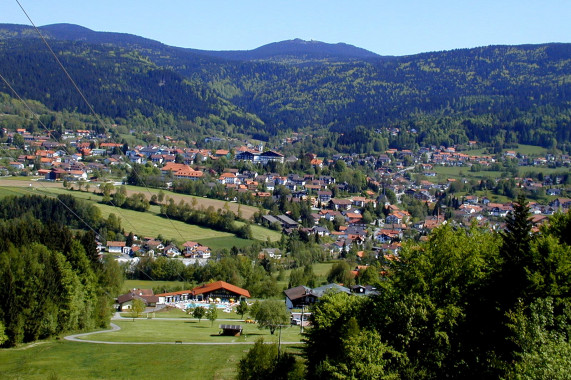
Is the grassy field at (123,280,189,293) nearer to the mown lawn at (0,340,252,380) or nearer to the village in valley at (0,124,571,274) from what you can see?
the village in valley at (0,124,571,274)

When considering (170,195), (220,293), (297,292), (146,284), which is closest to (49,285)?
(297,292)

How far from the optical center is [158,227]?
2837 inches

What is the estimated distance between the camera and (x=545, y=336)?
14.8 metres

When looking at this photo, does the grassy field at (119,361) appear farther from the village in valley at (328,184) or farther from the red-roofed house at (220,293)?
the village in valley at (328,184)

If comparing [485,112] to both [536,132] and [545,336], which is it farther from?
[545,336]

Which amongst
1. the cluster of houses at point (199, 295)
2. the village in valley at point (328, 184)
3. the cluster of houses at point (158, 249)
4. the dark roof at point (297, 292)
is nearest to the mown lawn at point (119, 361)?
the dark roof at point (297, 292)

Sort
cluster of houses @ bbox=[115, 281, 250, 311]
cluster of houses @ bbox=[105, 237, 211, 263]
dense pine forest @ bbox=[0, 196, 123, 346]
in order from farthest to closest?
cluster of houses @ bbox=[105, 237, 211, 263]
cluster of houses @ bbox=[115, 281, 250, 311]
dense pine forest @ bbox=[0, 196, 123, 346]

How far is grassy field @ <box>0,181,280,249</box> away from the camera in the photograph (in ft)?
228

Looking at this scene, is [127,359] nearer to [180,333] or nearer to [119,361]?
[119,361]

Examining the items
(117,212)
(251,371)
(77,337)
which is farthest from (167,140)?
(251,371)

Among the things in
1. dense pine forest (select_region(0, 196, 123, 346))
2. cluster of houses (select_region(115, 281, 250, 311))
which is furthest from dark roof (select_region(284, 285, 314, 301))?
dense pine forest (select_region(0, 196, 123, 346))

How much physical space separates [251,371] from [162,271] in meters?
38.0

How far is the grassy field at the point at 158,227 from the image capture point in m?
69.6

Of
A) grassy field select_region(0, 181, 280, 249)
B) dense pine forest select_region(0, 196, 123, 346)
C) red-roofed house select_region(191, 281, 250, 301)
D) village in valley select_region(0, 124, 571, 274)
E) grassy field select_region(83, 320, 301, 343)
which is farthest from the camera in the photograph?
village in valley select_region(0, 124, 571, 274)
